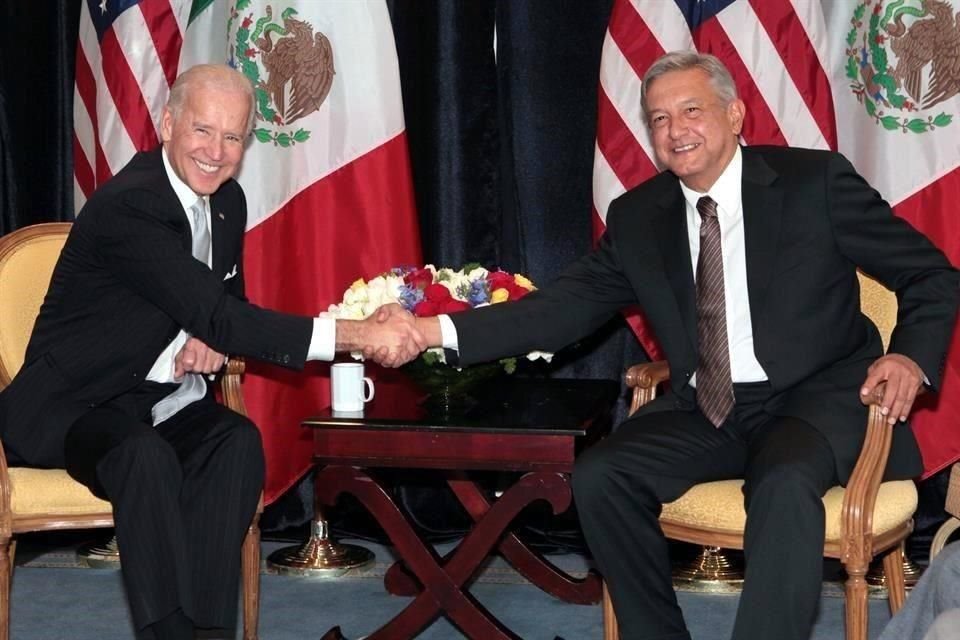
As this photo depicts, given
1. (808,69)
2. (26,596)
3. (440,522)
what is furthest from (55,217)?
(808,69)

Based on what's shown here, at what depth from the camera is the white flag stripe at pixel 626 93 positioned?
4543 millimetres

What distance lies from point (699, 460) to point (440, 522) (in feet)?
6.33

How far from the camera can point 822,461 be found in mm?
3318

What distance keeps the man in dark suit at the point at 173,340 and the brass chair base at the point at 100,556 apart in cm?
134

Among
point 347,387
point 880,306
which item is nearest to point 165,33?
point 347,387

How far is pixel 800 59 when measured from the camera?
4402 mm

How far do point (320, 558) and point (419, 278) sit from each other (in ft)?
4.67

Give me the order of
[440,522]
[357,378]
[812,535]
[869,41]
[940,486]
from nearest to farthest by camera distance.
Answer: [812,535], [357,378], [869,41], [940,486], [440,522]

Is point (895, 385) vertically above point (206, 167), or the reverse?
point (206, 167)

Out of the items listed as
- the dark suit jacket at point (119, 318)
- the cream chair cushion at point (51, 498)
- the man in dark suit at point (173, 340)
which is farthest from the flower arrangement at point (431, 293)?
the cream chair cushion at point (51, 498)

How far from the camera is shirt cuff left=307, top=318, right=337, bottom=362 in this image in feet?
12.2

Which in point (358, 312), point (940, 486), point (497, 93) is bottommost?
point (940, 486)

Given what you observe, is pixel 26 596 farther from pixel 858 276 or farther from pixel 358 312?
pixel 858 276

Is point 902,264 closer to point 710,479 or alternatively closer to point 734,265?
point 734,265
